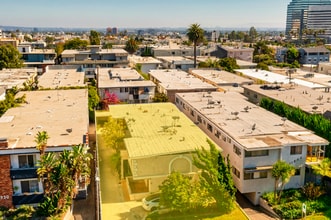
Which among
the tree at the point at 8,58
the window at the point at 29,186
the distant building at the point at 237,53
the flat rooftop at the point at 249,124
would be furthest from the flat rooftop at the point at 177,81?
the distant building at the point at 237,53

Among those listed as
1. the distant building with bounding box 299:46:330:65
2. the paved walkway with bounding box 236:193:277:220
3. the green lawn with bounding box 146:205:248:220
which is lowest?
the paved walkway with bounding box 236:193:277:220

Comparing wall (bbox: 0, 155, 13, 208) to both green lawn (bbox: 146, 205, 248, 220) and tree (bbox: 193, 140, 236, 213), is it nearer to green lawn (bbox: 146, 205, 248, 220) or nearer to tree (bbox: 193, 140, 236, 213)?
green lawn (bbox: 146, 205, 248, 220)

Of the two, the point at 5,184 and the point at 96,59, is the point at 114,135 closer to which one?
the point at 5,184

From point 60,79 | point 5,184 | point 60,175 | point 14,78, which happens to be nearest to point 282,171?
point 60,175

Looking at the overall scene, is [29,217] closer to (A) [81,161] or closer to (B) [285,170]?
(A) [81,161]

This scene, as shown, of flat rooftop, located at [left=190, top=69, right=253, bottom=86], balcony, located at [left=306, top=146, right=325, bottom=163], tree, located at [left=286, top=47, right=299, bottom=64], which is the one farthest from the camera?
tree, located at [left=286, top=47, right=299, bottom=64]

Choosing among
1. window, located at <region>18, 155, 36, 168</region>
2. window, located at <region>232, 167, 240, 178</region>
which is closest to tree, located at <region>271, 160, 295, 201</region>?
window, located at <region>232, 167, 240, 178</region>

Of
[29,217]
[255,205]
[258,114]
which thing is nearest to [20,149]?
[29,217]
